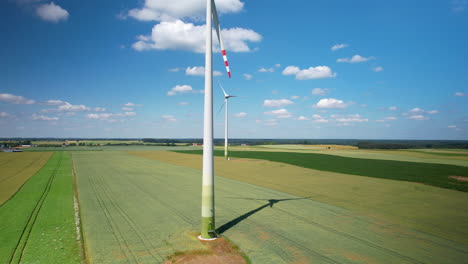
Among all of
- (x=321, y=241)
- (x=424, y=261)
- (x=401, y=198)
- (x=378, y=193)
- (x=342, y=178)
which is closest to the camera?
(x=424, y=261)

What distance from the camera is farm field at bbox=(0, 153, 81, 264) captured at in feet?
34.4

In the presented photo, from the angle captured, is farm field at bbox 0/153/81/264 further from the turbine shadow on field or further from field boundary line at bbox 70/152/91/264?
the turbine shadow on field

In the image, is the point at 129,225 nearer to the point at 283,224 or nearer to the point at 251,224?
the point at 251,224

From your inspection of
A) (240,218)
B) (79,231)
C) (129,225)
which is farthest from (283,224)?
(79,231)

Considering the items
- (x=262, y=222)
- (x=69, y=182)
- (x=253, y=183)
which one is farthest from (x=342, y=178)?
(x=69, y=182)

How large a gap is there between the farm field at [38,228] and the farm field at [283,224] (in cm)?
87

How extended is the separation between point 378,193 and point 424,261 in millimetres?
14004

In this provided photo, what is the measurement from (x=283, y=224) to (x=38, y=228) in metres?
12.8

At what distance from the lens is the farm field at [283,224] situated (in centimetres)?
1084

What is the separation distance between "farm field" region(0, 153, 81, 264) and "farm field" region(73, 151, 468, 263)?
2.85ft

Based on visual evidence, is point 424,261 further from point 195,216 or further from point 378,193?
point 378,193

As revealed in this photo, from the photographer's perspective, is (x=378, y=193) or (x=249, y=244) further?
(x=378, y=193)

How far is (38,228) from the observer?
13516mm

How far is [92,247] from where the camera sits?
11.3m
